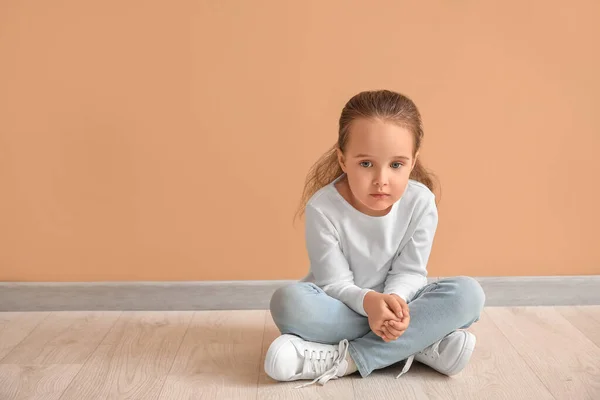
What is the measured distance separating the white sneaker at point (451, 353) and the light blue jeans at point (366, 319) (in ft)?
0.04

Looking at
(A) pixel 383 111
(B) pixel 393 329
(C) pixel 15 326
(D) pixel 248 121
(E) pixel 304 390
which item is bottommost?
(C) pixel 15 326

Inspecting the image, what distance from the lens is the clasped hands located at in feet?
4.87

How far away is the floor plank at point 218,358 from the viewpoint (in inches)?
57.7

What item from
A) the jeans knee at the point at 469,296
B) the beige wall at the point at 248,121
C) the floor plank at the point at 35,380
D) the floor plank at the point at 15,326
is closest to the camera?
the floor plank at the point at 35,380

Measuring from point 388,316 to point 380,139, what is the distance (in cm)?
31

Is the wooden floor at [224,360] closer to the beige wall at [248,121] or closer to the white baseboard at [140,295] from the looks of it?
the white baseboard at [140,295]

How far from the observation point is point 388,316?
4.87 ft

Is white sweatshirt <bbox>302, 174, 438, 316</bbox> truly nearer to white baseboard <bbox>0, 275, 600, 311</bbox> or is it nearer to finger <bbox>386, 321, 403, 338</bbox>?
finger <bbox>386, 321, 403, 338</bbox>

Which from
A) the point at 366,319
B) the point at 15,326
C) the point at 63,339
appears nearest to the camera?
the point at 366,319

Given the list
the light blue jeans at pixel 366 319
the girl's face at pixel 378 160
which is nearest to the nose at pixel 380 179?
the girl's face at pixel 378 160

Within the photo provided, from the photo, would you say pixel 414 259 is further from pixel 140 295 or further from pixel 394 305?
pixel 140 295

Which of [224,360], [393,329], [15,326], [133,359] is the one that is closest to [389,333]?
[393,329]

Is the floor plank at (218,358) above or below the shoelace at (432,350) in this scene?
below

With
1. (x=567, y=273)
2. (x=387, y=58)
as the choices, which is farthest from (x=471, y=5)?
(x=567, y=273)
